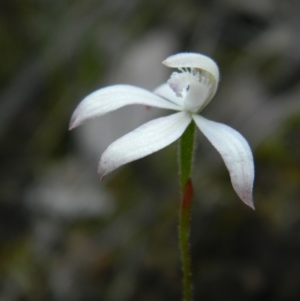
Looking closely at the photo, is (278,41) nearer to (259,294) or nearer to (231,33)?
(231,33)

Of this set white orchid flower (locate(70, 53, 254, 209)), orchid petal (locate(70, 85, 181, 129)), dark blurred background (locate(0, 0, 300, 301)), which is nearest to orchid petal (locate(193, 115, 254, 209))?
white orchid flower (locate(70, 53, 254, 209))

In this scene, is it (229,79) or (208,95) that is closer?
(208,95)

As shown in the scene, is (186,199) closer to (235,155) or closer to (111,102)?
(235,155)

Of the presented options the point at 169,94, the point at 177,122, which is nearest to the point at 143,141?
the point at 177,122

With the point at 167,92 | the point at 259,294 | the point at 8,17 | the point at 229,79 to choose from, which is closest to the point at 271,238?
the point at 259,294

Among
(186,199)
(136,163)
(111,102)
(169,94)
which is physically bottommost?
(186,199)

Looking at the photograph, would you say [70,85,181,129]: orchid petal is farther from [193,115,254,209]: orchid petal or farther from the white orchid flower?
[193,115,254,209]: orchid petal
